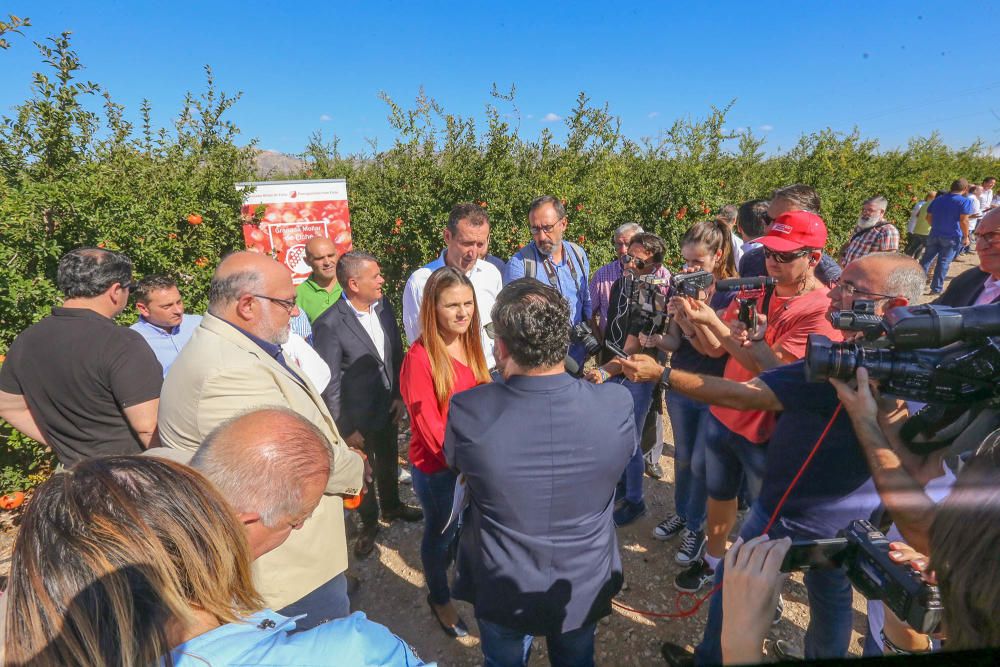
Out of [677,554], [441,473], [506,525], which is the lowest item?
[677,554]

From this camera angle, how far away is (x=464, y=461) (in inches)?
63.1

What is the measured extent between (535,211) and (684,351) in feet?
5.50

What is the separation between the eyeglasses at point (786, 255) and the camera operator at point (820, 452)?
0.40 meters

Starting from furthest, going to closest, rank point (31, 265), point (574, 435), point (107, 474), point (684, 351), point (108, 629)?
point (31, 265) → point (684, 351) → point (574, 435) → point (107, 474) → point (108, 629)

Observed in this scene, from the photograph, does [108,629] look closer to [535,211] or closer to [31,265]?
[535,211]

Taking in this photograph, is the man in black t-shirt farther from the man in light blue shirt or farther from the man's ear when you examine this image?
the man's ear

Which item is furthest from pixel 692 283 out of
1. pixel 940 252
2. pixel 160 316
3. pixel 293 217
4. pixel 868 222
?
pixel 940 252

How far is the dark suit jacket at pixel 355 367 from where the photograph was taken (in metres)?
3.15

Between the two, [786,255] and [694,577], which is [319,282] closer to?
[786,255]

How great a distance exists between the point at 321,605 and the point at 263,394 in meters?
0.92

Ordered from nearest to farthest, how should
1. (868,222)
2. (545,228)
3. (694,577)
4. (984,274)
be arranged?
(984,274) < (694,577) < (545,228) < (868,222)

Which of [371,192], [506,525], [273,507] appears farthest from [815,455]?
[371,192]

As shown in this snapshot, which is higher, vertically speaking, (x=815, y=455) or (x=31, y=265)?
(x=31, y=265)

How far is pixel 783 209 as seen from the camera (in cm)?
379
